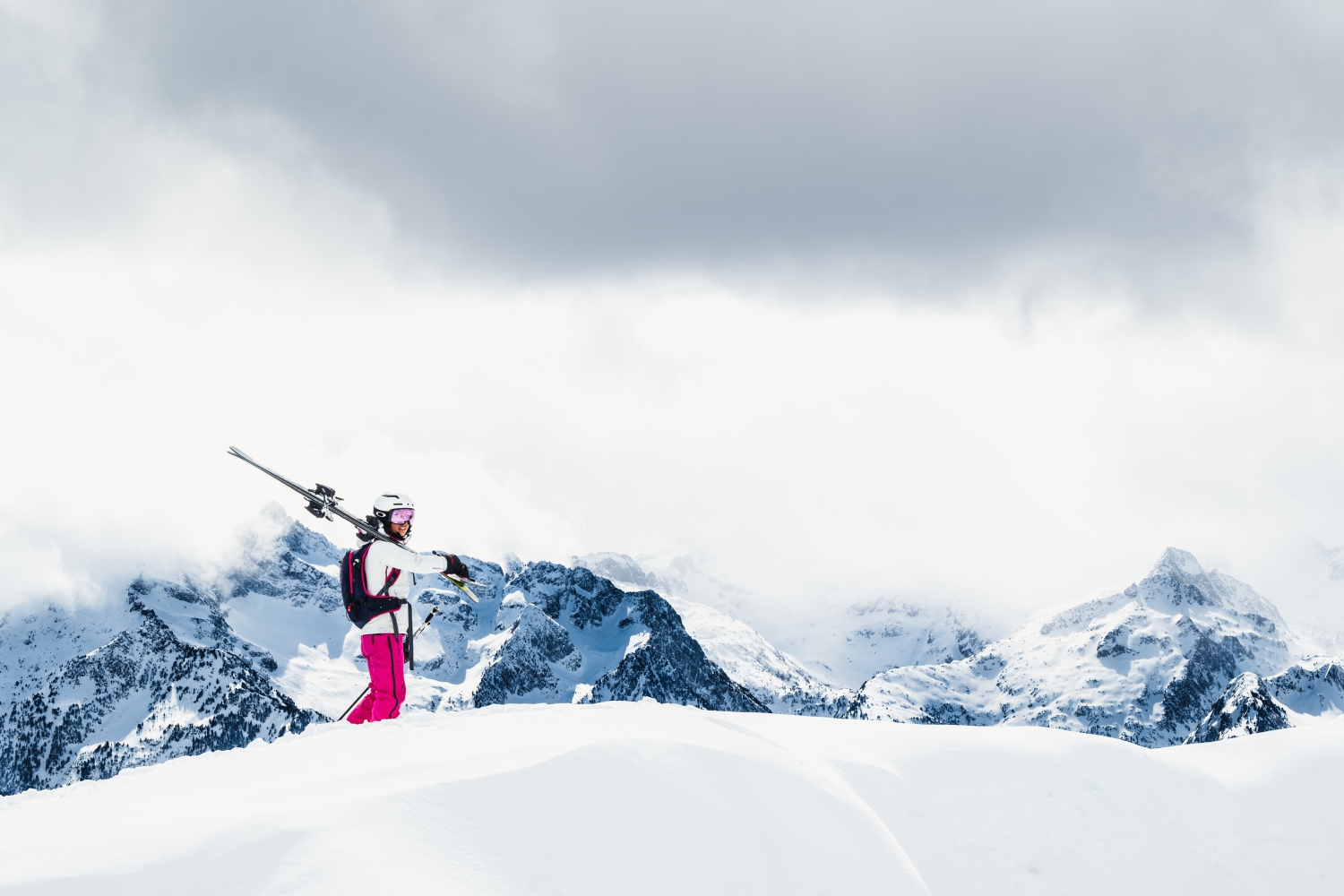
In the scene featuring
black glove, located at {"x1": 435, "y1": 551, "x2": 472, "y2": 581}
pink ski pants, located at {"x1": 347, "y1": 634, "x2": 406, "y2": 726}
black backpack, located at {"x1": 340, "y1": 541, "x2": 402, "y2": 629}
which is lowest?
pink ski pants, located at {"x1": 347, "y1": 634, "x2": 406, "y2": 726}

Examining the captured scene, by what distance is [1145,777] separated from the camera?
13.4m

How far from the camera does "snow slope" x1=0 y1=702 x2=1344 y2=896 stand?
7.75 metres

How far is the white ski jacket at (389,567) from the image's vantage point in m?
14.0

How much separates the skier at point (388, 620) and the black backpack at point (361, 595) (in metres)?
0.05

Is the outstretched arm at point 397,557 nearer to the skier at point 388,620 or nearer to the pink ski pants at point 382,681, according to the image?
the skier at point 388,620

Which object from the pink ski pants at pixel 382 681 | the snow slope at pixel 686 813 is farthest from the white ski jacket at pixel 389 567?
the snow slope at pixel 686 813

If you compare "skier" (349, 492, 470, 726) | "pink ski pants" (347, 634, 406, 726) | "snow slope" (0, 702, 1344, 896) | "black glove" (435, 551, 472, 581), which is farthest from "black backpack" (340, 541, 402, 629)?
"snow slope" (0, 702, 1344, 896)

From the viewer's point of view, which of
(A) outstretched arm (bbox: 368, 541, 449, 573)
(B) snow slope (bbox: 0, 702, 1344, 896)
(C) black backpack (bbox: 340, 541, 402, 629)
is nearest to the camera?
(B) snow slope (bbox: 0, 702, 1344, 896)

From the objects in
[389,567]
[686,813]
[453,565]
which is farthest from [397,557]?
[686,813]

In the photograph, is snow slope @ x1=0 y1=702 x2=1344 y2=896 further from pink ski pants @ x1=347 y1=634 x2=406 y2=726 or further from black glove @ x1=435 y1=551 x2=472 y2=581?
black glove @ x1=435 y1=551 x2=472 y2=581

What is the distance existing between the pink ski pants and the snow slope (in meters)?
1.23

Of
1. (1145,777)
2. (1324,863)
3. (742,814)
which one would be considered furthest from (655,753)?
(1324,863)

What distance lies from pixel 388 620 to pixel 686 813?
6.42m

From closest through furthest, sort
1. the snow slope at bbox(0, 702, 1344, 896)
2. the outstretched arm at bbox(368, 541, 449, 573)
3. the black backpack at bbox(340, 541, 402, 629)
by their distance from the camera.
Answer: the snow slope at bbox(0, 702, 1344, 896) < the outstretched arm at bbox(368, 541, 449, 573) < the black backpack at bbox(340, 541, 402, 629)
